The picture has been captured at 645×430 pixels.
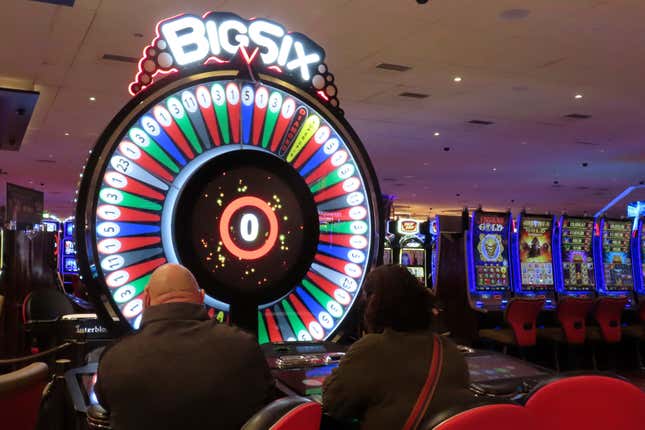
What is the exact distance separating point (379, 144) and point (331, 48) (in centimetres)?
442

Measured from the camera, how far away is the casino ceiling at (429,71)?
493 cm

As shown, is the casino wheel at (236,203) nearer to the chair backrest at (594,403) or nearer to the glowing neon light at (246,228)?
the glowing neon light at (246,228)

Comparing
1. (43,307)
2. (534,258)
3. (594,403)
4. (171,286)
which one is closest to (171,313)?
(171,286)

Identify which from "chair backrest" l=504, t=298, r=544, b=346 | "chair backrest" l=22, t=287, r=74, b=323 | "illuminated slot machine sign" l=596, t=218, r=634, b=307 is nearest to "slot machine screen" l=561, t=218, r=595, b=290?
"illuminated slot machine sign" l=596, t=218, r=634, b=307

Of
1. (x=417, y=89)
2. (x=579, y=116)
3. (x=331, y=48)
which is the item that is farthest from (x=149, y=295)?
(x=579, y=116)

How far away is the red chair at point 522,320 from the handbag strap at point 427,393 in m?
3.74

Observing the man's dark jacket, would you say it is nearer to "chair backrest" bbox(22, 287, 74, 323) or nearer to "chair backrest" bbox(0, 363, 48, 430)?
"chair backrest" bbox(0, 363, 48, 430)

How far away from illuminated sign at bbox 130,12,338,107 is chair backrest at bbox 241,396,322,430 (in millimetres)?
891

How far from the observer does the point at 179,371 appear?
144 centimetres

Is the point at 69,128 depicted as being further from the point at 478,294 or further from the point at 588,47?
the point at 588,47

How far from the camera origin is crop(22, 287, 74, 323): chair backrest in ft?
15.6

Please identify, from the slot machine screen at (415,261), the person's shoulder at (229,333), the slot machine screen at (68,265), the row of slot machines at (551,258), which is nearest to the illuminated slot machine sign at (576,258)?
the row of slot machines at (551,258)

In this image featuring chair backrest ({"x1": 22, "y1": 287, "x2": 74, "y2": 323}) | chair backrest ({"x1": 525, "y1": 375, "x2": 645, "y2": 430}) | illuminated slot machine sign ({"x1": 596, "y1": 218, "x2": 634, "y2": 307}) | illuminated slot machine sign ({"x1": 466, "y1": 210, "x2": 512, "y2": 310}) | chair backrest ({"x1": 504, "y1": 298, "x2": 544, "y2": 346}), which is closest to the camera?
chair backrest ({"x1": 525, "y1": 375, "x2": 645, "y2": 430})

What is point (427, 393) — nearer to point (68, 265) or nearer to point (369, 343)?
point (369, 343)
